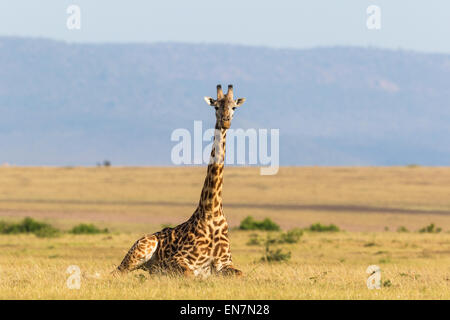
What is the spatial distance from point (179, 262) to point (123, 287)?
3.62 ft

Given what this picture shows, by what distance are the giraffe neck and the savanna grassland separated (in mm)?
934

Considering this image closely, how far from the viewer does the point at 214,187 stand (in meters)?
15.0

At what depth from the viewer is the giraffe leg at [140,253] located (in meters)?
15.3

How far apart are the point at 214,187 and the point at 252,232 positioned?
2196cm

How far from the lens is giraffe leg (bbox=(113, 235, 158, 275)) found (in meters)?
15.3

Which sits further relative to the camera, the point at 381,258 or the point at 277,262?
the point at 381,258

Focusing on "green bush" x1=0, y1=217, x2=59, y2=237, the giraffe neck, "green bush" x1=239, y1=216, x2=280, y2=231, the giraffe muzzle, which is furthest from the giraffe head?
"green bush" x1=239, y1=216, x2=280, y2=231

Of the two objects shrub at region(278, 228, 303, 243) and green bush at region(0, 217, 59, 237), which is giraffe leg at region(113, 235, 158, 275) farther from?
green bush at region(0, 217, 59, 237)

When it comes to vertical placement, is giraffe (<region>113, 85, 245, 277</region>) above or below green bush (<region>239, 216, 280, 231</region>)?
below

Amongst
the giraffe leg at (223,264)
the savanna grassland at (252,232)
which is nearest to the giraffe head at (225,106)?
the giraffe leg at (223,264)

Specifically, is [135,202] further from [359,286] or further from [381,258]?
[359,286]

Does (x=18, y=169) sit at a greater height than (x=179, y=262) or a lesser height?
greater

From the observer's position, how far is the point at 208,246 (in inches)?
581

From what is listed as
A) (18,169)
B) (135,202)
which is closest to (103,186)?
(135,202)
